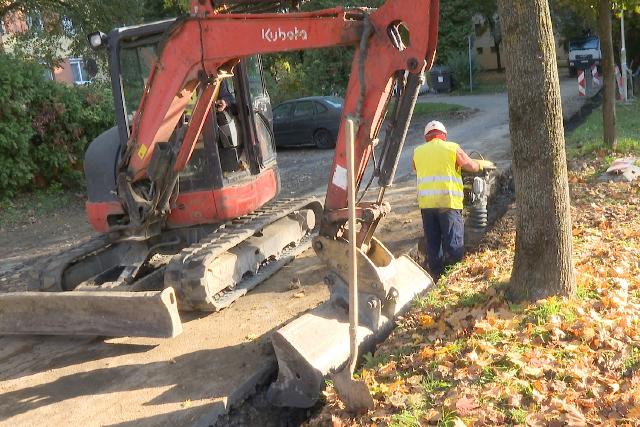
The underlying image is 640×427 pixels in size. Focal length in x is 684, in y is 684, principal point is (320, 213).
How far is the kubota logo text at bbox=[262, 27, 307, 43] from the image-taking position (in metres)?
5.61

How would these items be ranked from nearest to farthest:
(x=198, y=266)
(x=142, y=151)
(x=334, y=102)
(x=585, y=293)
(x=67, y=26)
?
1. (x=585, y=293)
2. (x=198, y=266)
3. (x=142, y=151)
4. (x=67, y=26)
5. (x=334, y=102)

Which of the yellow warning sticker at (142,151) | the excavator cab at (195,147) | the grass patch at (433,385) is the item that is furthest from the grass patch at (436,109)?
the grass patch at (433,385)

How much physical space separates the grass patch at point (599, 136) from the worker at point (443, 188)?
5.98 meters

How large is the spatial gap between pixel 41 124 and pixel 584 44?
3081cm

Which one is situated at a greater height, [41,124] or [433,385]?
[41,124]

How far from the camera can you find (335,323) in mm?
5332

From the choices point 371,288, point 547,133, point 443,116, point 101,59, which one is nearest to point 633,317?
point 547,133

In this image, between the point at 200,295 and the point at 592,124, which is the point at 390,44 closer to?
the point at 200,295

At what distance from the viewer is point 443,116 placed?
2461 centimetres

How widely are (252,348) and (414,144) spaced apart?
13124 millimetres

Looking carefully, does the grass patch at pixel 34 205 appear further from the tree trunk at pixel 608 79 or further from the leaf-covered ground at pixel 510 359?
the tree trunk at pixel 608 79

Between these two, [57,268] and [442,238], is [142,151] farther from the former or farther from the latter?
[442,238]

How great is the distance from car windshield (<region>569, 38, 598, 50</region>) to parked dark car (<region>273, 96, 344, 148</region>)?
21894 mm

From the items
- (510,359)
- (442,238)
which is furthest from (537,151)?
(442,238)
